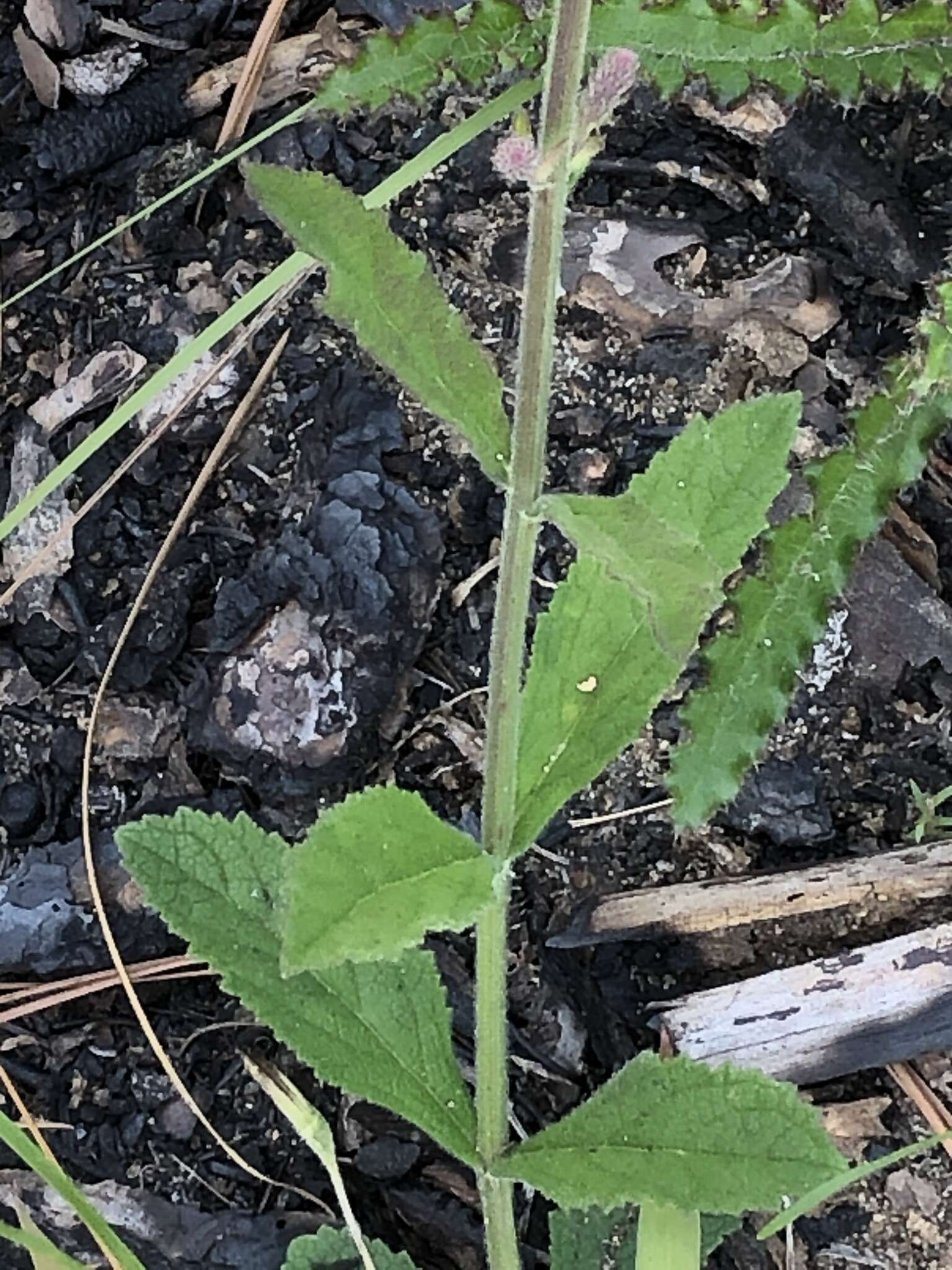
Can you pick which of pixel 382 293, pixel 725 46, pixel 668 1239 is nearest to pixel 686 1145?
pixel 668 1239

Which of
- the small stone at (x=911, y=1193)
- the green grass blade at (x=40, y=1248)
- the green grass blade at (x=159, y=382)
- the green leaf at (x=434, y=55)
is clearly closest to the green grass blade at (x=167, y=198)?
the green leaf at (x=434, y=55)

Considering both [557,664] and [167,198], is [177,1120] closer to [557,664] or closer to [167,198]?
[557,664]

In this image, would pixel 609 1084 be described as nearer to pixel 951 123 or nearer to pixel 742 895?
pixel 742 895

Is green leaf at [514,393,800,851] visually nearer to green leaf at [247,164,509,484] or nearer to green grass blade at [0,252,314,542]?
green leaf at [247,164,509,484]

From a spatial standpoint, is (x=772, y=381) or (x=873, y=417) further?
(x=772, y=381)

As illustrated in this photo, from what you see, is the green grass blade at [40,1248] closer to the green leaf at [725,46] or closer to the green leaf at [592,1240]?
the green leaf at [592,1240]

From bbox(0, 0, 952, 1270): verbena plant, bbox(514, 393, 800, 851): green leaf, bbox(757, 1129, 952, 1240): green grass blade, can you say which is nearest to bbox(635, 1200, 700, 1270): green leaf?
bbox(0, 0, 952, 1270): verbena plant

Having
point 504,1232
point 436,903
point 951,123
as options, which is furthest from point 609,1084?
point 951,123
